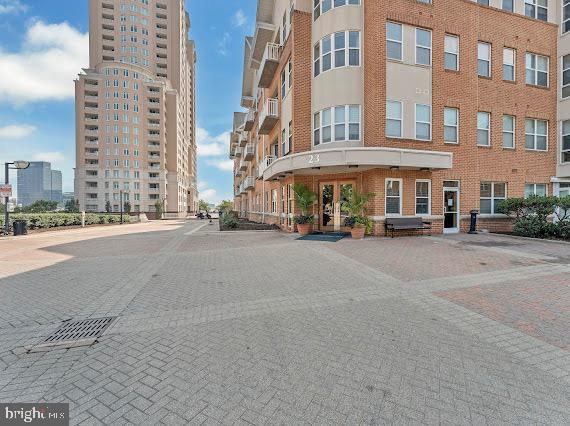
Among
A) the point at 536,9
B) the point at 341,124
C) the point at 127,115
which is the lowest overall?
the point at 341,124

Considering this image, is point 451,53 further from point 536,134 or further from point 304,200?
point 304,200

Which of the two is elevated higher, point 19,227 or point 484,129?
point 484,129

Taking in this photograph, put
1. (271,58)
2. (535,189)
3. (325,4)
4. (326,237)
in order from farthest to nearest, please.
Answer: (271,58) → (535,189) → (325,4) → (326,237)

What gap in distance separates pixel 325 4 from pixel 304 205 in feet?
35.4

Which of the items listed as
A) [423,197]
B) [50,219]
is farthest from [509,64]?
[50,219]

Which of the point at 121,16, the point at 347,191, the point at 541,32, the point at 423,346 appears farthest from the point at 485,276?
the point at 121,16

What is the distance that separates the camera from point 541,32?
58.9 feet

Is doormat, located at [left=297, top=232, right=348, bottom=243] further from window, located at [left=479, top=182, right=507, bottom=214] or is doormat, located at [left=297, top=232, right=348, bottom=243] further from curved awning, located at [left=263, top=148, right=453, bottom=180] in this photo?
window, located at [left=479, top=182, right=507, bottom=214]

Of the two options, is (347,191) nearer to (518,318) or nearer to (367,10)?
(367,10)

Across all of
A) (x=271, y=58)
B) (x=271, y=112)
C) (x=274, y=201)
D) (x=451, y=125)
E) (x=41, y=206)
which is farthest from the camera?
(x=41, y=206)

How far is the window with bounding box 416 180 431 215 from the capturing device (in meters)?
15.5

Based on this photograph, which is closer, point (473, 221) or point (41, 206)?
point (473, 221)

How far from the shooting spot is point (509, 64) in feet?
57.3

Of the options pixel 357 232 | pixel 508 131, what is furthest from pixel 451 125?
pixel 357 232
